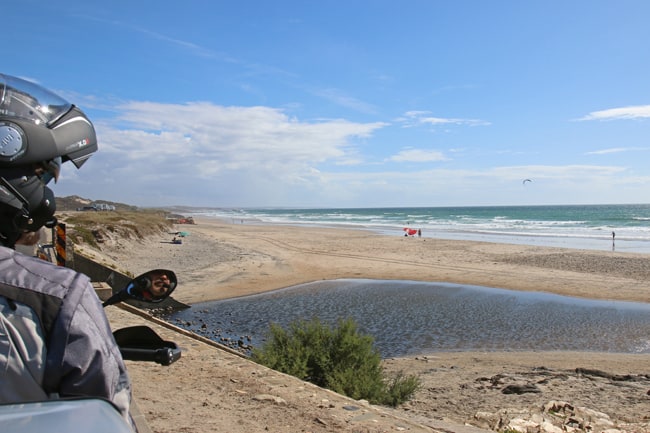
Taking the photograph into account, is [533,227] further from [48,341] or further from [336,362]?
[48,341]

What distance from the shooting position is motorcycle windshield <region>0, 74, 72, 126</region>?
1686 millimetres

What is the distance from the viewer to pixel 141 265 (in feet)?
70.7

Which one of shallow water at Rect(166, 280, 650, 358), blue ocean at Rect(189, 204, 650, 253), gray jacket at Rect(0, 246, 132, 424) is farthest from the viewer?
blue ocean at Rect(189, 204, 650, 253)

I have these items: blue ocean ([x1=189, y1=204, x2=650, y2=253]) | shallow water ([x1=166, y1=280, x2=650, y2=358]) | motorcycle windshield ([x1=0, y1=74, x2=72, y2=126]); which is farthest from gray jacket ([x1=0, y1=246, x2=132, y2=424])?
blue ocean ([x1=189, y1=204, x2=650, y2=253])

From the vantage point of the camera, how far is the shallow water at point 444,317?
12.2 meters

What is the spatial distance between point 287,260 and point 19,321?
86.7 feet

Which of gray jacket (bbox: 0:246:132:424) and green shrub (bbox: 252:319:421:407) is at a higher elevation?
gray jacket (bbox: 0:246:132:424)

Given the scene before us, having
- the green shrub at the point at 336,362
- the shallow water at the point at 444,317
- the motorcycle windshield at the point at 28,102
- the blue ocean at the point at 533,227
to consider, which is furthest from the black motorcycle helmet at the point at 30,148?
the blue ocean at the point at 533,227

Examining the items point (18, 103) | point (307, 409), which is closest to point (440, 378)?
point (307, 409)

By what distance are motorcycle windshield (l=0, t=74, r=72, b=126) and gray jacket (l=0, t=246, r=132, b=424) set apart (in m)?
0.61

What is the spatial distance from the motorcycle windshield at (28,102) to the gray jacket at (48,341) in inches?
23.9

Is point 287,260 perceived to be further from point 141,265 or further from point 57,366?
point 57,366

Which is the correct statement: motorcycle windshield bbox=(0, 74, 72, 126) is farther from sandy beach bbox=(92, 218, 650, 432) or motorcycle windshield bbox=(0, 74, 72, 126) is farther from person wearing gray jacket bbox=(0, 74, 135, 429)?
sandy beach bbox=(92, 218, 650, 432)

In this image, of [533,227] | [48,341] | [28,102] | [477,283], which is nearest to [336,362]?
[28,102]
